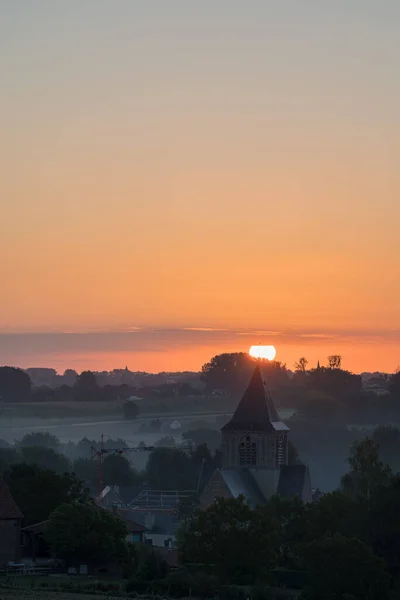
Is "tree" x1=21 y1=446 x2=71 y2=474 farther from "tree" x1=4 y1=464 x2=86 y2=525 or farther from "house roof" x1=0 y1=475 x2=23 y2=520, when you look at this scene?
"house roof" x1=0 y1=475 x2=23 y2=520

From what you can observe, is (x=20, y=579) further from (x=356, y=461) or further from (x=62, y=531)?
(x=356, y=461)

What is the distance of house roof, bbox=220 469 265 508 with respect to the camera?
351 ft

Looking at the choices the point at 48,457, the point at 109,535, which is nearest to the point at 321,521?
the point at 109,535

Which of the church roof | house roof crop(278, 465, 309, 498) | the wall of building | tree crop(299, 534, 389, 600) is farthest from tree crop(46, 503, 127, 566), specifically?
the church roof

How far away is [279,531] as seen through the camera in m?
83.4

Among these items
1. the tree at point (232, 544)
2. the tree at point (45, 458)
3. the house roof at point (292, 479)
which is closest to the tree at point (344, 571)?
the tree at point (232, 544)

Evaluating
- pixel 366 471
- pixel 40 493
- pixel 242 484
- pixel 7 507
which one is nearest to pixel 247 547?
pixel 7 507

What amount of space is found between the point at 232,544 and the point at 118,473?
301ft

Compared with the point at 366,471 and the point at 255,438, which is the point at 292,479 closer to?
the point at 255,438

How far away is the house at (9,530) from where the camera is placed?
75.6m

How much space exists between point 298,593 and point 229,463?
1607 inches

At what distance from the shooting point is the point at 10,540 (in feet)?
250

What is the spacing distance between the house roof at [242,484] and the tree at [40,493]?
68.1 feet

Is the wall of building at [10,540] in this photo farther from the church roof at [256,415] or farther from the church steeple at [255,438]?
the church roof at [256,415]
